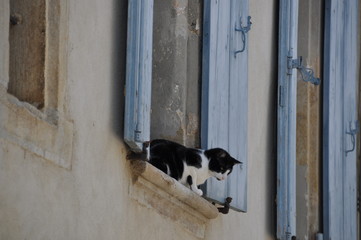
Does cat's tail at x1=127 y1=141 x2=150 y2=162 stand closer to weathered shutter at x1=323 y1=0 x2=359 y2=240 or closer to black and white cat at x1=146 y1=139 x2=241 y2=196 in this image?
black and white cat at x1=146 y1=139 x2=241 y2=196

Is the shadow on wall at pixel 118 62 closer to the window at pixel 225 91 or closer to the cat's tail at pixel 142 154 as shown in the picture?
the cat's tail at pixel 142 154

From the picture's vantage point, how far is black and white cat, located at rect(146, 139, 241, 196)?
7.97 m

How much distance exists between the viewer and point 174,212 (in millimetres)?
7910

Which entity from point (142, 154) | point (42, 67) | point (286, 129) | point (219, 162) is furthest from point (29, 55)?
point (286, 129)

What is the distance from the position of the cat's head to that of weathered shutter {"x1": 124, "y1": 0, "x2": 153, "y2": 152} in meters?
1.01

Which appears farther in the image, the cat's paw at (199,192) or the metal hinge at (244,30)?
the metal hinge at (244,30)

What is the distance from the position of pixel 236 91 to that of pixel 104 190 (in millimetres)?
2064

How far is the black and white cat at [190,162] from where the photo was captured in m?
7.97

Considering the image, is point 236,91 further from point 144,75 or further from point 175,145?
point 144,75

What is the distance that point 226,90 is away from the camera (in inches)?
343

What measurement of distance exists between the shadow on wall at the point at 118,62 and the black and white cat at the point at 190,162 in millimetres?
703

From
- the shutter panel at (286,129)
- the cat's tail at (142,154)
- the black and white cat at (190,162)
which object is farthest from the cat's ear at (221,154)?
the shutter panel at (286,129)

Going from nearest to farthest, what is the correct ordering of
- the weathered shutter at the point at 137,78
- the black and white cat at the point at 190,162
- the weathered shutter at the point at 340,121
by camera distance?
the weathered shutter at the point at 137,78 → the black and white cat at the point at 190,162 → the weathered shutter at the point at 340,121

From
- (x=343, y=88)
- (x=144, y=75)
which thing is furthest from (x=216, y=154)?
(x=343, y=88)
